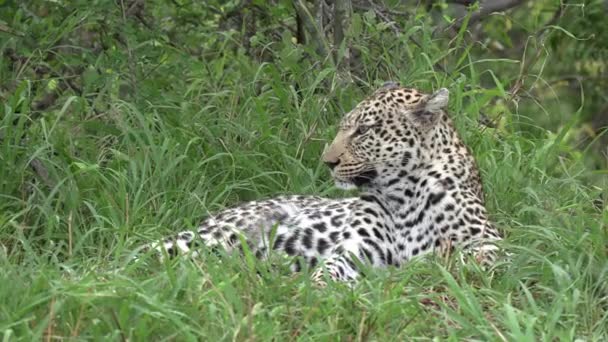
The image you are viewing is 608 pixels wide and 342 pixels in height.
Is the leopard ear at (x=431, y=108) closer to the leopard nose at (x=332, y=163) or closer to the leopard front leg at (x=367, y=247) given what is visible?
the leopard nose at (x=332, y=163)

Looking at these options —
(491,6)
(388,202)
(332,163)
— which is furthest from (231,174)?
(491,6)

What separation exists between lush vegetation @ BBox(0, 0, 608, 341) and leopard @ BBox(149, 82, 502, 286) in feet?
0.92

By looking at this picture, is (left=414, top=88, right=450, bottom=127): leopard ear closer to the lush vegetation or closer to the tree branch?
the lush vegetation

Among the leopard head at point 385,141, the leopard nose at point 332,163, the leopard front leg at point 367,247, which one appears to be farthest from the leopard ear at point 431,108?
the leopard front leg at point 367,247

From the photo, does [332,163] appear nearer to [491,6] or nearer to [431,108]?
[431,108]

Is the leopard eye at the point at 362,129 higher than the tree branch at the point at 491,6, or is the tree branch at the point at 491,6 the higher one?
the tree branch at the point at 491,6

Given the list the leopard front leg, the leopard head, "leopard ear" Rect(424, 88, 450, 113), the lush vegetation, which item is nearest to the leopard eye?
the leopard head

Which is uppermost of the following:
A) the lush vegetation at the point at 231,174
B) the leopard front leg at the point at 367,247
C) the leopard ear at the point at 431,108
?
the leopard ear at the point at 431,108

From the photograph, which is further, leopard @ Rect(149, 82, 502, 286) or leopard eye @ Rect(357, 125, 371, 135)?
leopard eye @ Rect(357, 125, 371, 135)

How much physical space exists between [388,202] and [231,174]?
1133 mm

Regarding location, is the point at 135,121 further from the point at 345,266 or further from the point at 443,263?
the point at 443,263

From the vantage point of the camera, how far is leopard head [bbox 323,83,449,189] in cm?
739

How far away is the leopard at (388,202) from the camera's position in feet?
23.6

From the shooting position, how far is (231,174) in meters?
8.19
